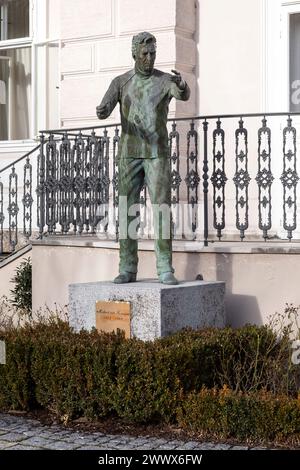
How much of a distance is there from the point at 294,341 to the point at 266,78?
165 inches

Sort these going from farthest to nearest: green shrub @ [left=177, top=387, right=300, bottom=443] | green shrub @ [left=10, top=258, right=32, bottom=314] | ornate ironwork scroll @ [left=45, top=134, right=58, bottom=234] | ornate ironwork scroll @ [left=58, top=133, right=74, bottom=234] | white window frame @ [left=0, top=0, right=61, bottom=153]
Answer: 1. white window frame @ [left=0, top=0, right=61, bottom=153]
2. green shrub @ [left=10, top=258, right=32, bottom=314]
3. ornate ironwork scroll @ [left=45, top=134, right=58, bottom=234]
4. ornate ironwork scroll @ [left=58, top=133, right=74, bottom=234]
5. green shrub @ [left=177, top=387, right=300, bottom=443]

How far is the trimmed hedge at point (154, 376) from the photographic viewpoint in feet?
22.2

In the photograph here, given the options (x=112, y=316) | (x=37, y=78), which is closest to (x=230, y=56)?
(x=37, y=78)

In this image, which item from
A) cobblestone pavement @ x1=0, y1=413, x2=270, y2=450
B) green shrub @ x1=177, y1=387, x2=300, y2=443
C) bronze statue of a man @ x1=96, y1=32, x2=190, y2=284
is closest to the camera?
cobblestone pavement @ x1=0, y1=413, x2=270, y2=450

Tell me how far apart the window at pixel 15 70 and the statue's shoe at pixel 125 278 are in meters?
6.36

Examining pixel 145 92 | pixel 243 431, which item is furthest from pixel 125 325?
pixel 145 92

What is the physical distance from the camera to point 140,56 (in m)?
7.66

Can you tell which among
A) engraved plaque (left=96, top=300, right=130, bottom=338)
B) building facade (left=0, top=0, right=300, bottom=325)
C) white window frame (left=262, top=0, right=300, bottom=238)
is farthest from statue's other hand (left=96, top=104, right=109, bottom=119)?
white window frame (left=262, top=0, right=300, bottom=238)

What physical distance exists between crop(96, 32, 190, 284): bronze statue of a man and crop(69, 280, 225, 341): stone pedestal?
0.69ft

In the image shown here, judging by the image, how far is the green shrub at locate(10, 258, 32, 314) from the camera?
424 inches

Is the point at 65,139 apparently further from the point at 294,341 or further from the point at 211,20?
the point at 294,341

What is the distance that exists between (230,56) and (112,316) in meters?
4.81

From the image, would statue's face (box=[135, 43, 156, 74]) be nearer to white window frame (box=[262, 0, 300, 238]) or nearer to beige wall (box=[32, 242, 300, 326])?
beige wall (box=[32, 242, 300, 326])

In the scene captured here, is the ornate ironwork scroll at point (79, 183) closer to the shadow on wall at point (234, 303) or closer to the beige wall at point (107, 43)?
the beige wall at point (107, 43)
